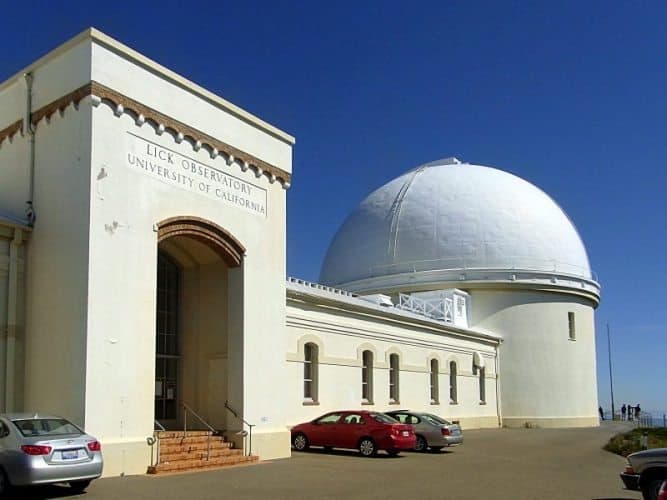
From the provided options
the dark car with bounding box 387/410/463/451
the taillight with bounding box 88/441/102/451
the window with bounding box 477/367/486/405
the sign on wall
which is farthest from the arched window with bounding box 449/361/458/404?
the taillight with bounding box 88/441/102/451

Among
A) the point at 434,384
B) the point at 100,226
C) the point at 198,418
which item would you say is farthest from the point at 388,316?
the point at 100,226

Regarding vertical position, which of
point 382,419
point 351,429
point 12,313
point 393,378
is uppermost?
point 12,313

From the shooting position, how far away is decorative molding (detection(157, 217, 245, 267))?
658 inches

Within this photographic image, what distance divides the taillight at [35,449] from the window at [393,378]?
1815 cm

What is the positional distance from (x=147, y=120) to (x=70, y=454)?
7568 millimetres

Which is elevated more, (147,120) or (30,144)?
(147,120)

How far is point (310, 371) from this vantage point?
23938 millimetres

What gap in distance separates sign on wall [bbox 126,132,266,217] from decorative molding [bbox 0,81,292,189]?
389 mm

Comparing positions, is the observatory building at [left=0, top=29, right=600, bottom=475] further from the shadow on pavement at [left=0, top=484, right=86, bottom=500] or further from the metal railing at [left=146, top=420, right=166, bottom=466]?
the shadow on pavement at [left=0, top=484, right=86, bottom=500]

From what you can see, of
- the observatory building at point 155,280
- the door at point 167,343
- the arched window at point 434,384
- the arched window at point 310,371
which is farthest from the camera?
the arched window at point 434,384

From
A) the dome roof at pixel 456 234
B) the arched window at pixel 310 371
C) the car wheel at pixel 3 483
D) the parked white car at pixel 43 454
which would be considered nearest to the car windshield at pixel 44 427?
the parked white car at pixel 43 454

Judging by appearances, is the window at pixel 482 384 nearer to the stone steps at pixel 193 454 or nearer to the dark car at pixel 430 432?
the dark car at pixel 430 432

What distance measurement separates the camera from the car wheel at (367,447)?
20.0 metres

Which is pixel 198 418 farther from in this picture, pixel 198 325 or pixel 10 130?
pixel 10 130
